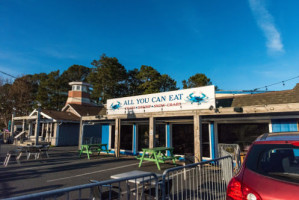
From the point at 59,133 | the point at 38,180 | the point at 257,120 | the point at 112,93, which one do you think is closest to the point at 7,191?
the point at 38,180

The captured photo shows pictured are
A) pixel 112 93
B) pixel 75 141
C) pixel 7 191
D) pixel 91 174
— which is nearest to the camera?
pixel 7 191

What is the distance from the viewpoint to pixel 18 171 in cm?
853

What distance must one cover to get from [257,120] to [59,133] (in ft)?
66.2

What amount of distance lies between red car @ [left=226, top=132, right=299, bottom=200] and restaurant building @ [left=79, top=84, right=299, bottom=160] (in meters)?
6.01

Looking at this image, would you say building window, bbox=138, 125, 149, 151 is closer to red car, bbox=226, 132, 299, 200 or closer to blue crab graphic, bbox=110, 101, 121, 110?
blue crab graphic, bbox=110, 101, 121, 110

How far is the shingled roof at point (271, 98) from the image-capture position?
8.17 meters

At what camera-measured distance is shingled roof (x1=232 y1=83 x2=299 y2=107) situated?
817 cm

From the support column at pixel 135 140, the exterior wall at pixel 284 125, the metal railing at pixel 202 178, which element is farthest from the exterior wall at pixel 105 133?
the metal railing at pixel 202 178

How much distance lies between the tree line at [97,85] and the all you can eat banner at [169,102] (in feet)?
64.4

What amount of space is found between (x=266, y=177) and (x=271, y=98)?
26.3 ft

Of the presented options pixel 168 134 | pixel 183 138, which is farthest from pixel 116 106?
pixel 183 138

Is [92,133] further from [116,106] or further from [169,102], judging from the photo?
[169,102]

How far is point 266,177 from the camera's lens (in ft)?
7.20

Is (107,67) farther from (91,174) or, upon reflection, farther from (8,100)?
(91,174)
